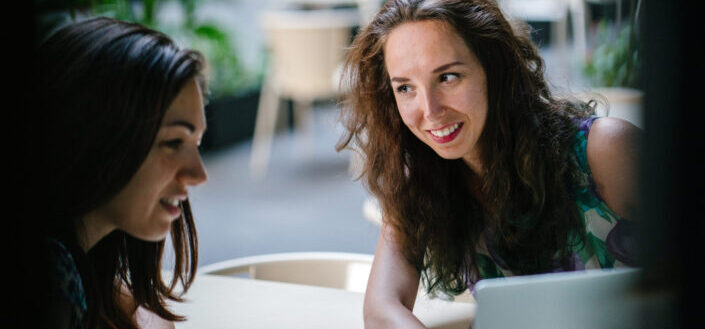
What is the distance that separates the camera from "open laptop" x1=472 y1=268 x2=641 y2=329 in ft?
1.62

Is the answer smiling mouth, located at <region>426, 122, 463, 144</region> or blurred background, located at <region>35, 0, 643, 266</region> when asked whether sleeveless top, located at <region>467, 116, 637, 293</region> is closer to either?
smiling mouth, located at <region>426, 122, 463, 144</region>

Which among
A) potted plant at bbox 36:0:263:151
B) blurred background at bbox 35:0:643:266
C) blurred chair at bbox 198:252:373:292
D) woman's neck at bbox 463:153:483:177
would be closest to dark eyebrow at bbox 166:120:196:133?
woman's neck at bbox 463:153:483:177

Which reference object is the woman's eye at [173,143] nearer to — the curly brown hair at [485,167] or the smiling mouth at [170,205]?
the smiling mouth at [170,205]

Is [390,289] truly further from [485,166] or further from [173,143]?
[173,143]

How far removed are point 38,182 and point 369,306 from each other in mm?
777

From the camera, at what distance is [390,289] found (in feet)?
4.05

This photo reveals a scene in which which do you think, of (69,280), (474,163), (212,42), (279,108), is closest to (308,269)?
(474,163)

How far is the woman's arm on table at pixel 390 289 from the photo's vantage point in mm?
1154

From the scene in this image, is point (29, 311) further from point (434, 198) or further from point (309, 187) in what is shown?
point (309, 187)

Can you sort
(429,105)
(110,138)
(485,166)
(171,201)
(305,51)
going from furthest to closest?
(305,51) < (485,166) < (429,105) < (171,201) < (110,138)

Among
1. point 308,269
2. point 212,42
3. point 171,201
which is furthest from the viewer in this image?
point 212,42

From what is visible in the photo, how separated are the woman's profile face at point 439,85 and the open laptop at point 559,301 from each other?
626 millimetres

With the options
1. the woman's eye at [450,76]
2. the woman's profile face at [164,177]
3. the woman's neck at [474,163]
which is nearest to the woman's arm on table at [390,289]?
the woman's neck at [474,163]

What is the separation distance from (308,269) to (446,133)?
1.95 ft
